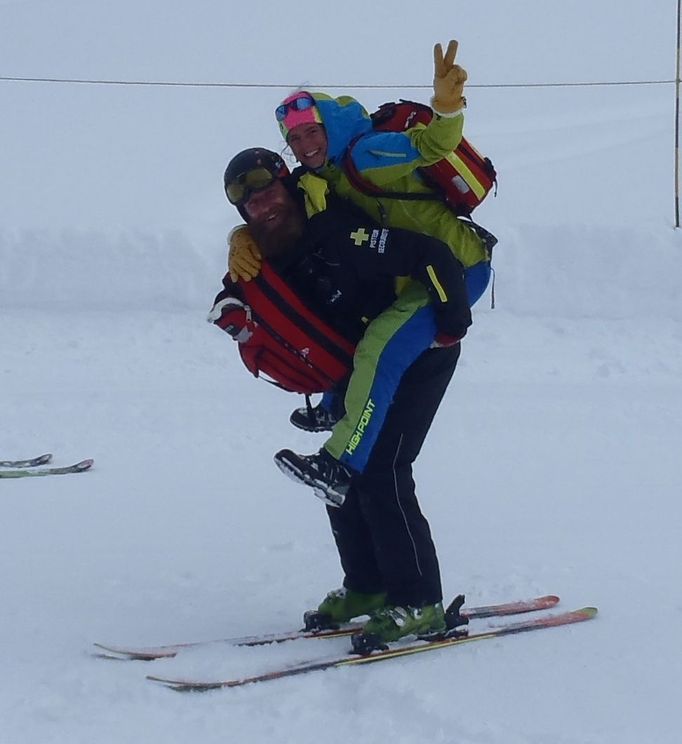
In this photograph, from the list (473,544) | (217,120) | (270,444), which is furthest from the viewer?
(217,120)

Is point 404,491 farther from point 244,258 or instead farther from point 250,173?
point 250,173

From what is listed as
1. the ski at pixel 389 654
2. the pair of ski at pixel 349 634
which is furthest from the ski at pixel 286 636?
the ski at pixel 389 654

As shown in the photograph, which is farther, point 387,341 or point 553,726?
point 387,341

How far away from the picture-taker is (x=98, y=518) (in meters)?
5.39

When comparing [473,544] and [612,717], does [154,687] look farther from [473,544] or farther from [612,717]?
[473,544]

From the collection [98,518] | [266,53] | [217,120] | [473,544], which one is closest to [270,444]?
[98,518]

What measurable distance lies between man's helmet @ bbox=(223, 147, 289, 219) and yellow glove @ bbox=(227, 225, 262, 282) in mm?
115

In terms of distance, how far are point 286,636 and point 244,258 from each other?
137 cm

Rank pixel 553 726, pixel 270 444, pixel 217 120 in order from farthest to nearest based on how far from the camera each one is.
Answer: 1. pixel 217 120
2. pixel 270 444
3. pixel 553 726

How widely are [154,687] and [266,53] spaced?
1904 cm

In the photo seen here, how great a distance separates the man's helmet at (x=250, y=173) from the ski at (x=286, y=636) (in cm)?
152

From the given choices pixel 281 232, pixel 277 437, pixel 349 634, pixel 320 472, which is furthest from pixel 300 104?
pixel 277 437

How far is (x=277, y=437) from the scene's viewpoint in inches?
283

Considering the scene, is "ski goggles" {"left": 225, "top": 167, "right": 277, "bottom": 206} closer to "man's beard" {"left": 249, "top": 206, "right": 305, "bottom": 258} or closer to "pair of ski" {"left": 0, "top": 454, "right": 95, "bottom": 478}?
"man's beard" {"left": 249, "top": 206, "right": 305, "bottom": 258}
